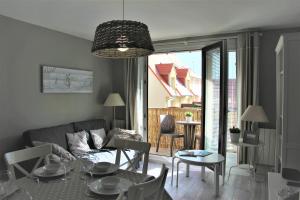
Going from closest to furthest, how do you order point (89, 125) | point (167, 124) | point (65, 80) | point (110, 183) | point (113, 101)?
point (110, 183) < point (65, 80) < point (89, 125) < point (113, 101) < point (167, 124)

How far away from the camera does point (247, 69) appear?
3859 mm

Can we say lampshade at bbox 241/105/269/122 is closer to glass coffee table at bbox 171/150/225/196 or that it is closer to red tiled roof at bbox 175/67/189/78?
glass coffee table at bbox 171/150/225/196

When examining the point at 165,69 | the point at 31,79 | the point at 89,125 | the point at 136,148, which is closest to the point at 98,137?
the point at 89,125

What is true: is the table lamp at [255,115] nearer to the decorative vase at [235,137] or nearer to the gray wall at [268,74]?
the decorative vase at [235,137]

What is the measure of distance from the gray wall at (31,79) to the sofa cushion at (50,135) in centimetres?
21

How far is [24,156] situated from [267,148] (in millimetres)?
3551

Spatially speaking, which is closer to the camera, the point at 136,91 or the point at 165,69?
the point at 136,91

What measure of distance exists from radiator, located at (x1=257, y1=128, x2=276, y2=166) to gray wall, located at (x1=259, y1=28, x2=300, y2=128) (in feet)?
0.45

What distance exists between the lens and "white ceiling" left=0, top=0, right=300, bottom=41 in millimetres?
2746

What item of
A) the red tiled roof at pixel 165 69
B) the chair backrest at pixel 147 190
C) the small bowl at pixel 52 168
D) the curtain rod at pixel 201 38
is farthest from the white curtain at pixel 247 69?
the red tiled roof at pixel 165 69

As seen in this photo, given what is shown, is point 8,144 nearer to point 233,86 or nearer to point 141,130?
point 141,130

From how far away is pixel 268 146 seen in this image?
152 inches

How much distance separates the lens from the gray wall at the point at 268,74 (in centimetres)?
388

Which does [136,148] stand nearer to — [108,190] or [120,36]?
[108,190]
